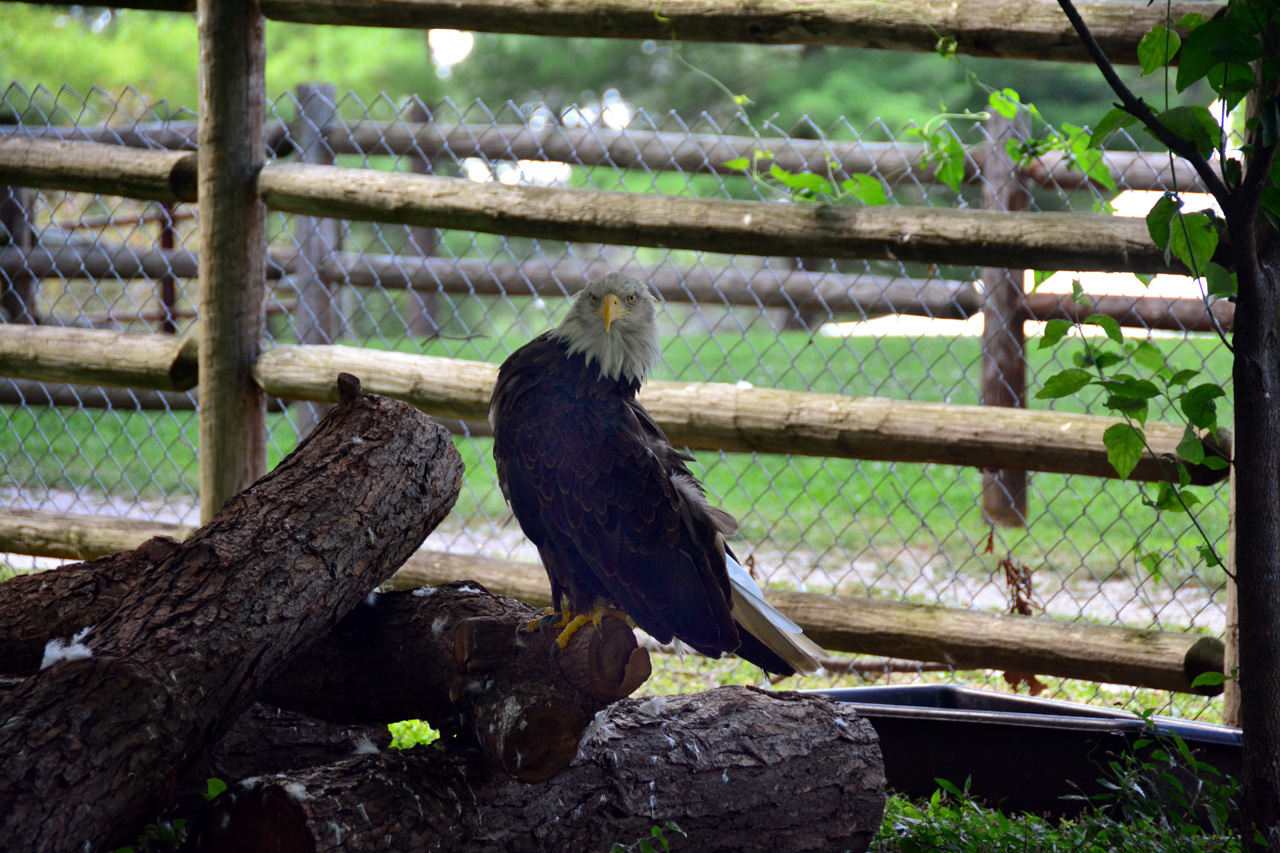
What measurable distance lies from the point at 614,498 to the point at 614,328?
47 cm

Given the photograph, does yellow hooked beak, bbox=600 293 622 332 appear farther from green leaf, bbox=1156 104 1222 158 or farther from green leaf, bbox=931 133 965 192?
green leaf, bbox=931 133 965 192

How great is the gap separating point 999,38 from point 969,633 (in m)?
1.80

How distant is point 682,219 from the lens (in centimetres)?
318

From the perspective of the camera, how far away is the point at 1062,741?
2.55 m

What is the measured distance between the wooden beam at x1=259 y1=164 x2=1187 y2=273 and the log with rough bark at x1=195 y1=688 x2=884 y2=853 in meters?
1.43

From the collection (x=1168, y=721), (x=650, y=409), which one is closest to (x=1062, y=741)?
(x=1168, y=721)

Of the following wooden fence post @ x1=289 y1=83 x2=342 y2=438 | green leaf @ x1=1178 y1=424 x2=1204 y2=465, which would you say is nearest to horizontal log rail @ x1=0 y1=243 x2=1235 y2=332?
wooden fence post @ x1=289 y1=83 x2=342 y2=438

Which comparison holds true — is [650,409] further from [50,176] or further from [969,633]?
[50,176]

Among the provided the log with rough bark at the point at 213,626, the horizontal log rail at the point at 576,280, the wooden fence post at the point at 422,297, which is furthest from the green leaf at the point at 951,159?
the wooden fence post at the point at 422,297

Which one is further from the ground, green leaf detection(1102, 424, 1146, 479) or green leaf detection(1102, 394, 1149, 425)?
green leaf detection(1102, 394, 1149, 425)

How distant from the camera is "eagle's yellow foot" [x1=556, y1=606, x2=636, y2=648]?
6.41 ft

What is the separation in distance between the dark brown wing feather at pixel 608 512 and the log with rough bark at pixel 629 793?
27cm

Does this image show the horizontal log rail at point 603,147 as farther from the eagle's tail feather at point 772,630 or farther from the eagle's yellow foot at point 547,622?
the eagle's yellow foot at point 547,622

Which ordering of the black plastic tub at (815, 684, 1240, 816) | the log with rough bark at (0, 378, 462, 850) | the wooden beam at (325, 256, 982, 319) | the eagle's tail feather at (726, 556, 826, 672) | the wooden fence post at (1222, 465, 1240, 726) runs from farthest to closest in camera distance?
the wooden beam at (325, 256, 982, 319), the wooden fence post at (1222, 465, 1240, 726), the black plastic tub at (815, 684, 1240, 816), the eagle's tail feather at (726, 556, 826, 672), the log with rough bark at (0, 378, 462, 850)
